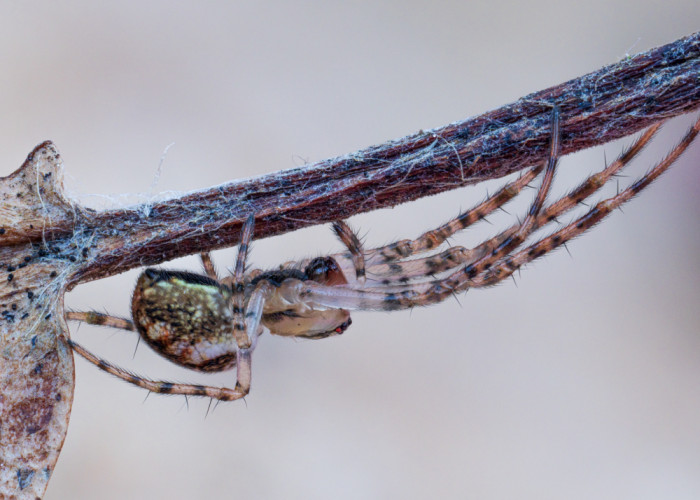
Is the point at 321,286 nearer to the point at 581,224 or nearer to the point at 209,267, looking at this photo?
the point at 209,267

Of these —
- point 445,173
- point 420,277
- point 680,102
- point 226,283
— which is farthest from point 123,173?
point 680,102

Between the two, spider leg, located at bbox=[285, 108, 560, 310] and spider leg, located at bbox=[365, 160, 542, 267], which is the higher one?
spider leg, located at bbox=[365, 160, 542, 267]

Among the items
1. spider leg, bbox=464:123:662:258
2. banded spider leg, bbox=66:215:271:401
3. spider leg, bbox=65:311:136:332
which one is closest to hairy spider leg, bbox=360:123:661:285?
spider leg, bbox=464:123:662:258

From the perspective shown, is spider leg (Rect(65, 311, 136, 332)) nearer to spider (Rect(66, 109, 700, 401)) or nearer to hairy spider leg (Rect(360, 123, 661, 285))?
spider (Rect(66, 109, 700, 401))

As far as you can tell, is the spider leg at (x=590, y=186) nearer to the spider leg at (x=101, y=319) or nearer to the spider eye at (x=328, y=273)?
the spider eye at (x=328, y=273)

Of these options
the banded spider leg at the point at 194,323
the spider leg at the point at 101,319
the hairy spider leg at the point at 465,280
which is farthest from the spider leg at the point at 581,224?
the spider leg at the point at 101,319

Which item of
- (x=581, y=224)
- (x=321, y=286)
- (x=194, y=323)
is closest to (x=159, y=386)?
(x=194, y=323)

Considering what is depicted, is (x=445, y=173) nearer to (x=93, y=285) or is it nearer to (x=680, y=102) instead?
(x=680, y=102)
